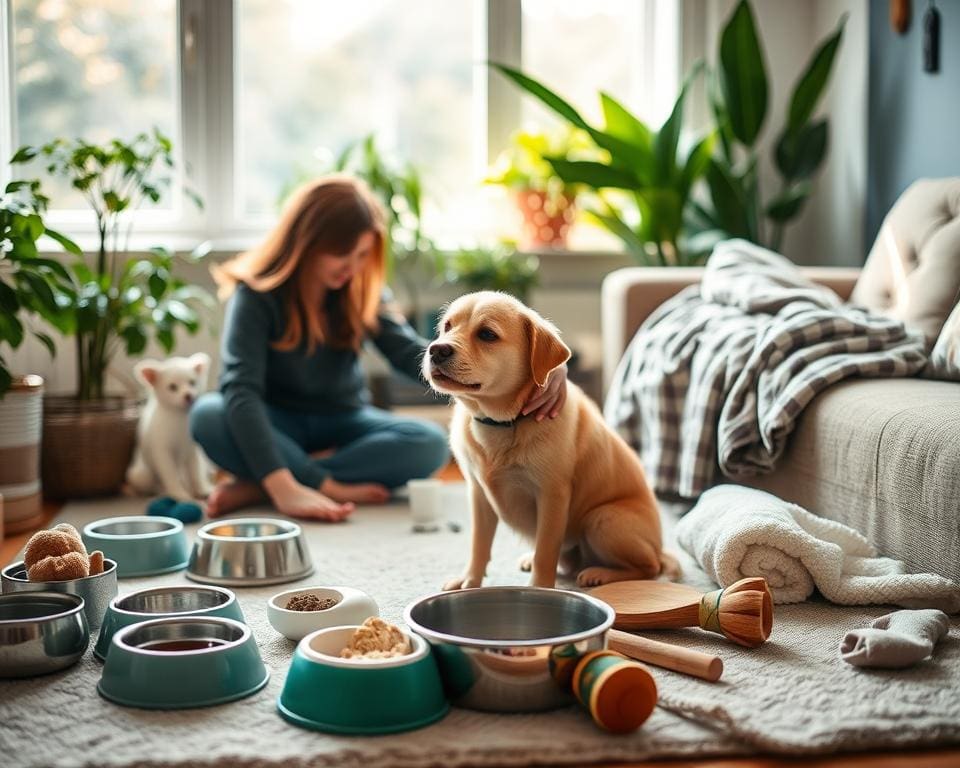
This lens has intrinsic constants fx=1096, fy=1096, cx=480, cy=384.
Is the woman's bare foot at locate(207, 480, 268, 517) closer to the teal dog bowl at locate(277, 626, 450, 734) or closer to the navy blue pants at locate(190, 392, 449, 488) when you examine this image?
the navy blue pants at locate(190, 392, 449, 488)

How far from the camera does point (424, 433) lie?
3.29 metres

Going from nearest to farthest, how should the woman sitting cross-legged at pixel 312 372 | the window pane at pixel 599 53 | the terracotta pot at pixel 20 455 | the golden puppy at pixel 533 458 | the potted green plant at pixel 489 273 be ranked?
the golden puppy at pixel 533 458, the terracotta pot at pixel 20 455, the woman sitting cross-legged at pixel 312 372, the potted green plant at pixel 489 273, the window pane at pixel 599 53

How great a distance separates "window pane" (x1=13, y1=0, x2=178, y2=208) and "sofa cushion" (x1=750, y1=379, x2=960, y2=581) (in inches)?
113

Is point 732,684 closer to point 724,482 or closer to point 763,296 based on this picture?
point 724,482

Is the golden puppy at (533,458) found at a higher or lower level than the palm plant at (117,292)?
lower

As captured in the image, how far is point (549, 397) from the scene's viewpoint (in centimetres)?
207

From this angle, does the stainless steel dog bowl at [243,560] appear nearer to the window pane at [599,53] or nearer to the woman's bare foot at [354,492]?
the woman's bare foot at [354,492]

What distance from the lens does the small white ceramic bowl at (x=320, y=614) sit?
184cm

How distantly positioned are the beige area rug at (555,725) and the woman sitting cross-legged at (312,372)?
1189 millimetres

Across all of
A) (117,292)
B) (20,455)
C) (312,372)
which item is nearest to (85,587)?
(20,455)

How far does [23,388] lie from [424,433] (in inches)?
44.1

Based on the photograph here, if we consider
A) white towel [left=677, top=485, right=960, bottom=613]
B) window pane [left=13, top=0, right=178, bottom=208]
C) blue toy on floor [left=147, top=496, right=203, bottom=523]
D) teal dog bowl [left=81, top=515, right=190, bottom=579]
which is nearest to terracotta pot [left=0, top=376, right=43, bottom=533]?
blue toy on floor [left=147, top=496, right=203, bottom=523]

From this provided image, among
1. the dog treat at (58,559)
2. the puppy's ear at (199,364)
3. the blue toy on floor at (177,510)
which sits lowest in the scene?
the blue toy on floor at (177,510)

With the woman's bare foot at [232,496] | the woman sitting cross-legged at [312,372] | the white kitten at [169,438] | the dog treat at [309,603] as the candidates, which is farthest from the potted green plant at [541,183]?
the dog treat at [309,603]
